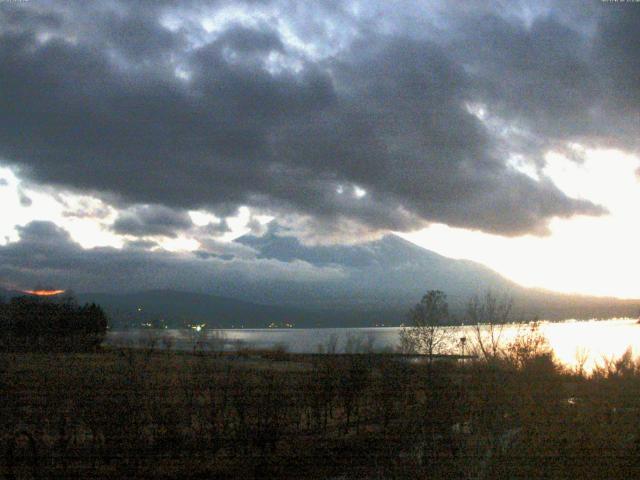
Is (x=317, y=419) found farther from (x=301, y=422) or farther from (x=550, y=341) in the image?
(x=550, y=341)

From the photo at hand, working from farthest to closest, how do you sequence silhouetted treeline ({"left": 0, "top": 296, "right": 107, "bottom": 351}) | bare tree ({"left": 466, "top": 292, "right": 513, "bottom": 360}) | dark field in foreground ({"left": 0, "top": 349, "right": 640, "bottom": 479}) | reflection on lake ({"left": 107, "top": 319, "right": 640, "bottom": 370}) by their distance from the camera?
bare tree ({"left": 466, "top": 292, "right": 513, "bottom": 360}) < silhouetted treeline ({"left": 0, "top": 296, "right": 107, "bottom": 351}) < reflection on lake ({"left": 107, "top": 319, "right": 640, "bottom": 370}) < dark field in foreground ({"left": 0, "top": 349, "right": 640, "bottom": 479})

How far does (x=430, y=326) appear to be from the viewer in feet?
101

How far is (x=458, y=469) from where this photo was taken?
34.5 feet

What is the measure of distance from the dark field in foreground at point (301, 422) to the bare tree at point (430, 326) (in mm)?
11049

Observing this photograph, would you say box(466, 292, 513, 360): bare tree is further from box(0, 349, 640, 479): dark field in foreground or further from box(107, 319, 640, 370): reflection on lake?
box(0, 349, 640, 479): dark field in foreground

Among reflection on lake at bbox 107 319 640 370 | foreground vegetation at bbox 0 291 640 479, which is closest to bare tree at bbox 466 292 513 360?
reflection on lake at bbox 107 319 640 370

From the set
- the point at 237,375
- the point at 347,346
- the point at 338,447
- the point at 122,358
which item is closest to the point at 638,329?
the point at 347,346

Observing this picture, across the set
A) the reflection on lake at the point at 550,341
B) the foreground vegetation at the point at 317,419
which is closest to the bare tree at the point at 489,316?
the reflection on lake at the point at 550,341

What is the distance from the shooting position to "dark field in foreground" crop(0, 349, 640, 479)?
1063 centimetres

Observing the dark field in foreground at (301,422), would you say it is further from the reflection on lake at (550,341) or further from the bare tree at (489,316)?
the bare tree at (489,316)

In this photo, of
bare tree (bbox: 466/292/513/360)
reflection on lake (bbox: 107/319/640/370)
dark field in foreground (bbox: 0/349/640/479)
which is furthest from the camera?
bare tree (bbox: 466/292/513/360)

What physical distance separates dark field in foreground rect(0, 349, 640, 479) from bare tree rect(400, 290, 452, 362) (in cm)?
1105

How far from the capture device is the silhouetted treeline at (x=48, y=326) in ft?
63.6

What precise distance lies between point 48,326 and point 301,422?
44.0ft
